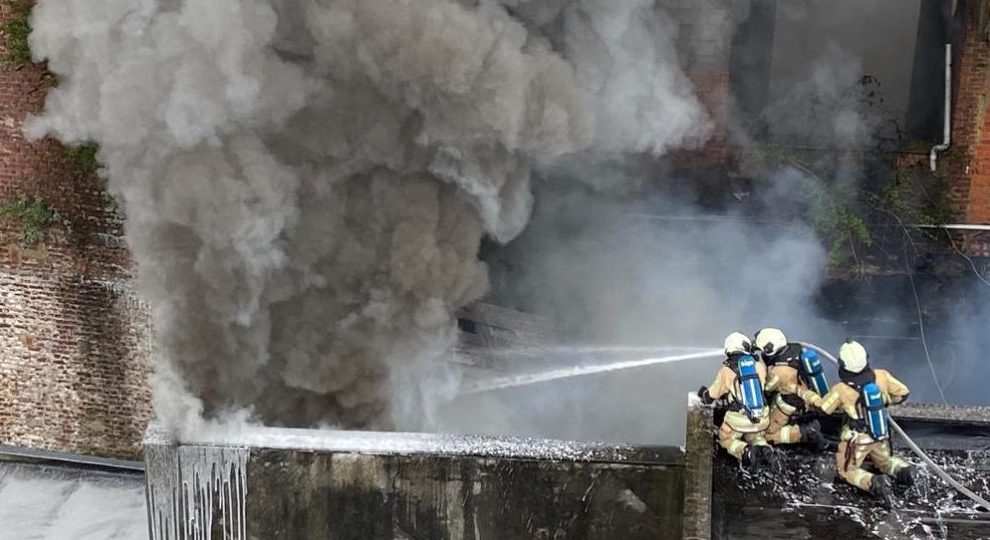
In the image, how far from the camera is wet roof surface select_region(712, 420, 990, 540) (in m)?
5.02

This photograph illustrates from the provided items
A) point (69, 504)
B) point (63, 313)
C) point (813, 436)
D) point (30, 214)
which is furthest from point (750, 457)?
point (30, 214)

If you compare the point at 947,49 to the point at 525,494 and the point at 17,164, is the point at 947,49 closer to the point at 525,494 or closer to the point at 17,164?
the point at 525,494

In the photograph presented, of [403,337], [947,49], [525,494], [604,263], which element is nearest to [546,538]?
[525,494]

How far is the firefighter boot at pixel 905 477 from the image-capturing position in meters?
5.23

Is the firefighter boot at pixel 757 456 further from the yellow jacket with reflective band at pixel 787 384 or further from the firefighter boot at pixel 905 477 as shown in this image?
the firefighter boot at pixel 905 477

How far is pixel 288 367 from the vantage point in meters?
7.23

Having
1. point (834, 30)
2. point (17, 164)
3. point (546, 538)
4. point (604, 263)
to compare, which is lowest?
point (546, 538)

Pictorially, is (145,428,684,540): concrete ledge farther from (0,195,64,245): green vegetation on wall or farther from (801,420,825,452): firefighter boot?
(0,195,64,245): green vegetation on wall

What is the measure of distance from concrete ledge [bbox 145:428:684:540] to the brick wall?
2.89 metres

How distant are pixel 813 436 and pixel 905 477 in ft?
1.80

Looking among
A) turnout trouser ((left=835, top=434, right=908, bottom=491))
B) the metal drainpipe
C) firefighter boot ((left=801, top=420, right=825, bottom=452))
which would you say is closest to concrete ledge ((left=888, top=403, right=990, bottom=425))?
turnout trouser ((left=835, top=434, right=908, bottom=491))

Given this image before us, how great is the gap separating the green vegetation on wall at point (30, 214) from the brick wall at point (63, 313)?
0.15 feet

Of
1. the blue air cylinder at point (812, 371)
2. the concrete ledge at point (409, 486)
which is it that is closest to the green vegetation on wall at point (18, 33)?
the concrete ledge at point (409, 486)

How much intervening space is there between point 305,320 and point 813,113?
487 centimetres
